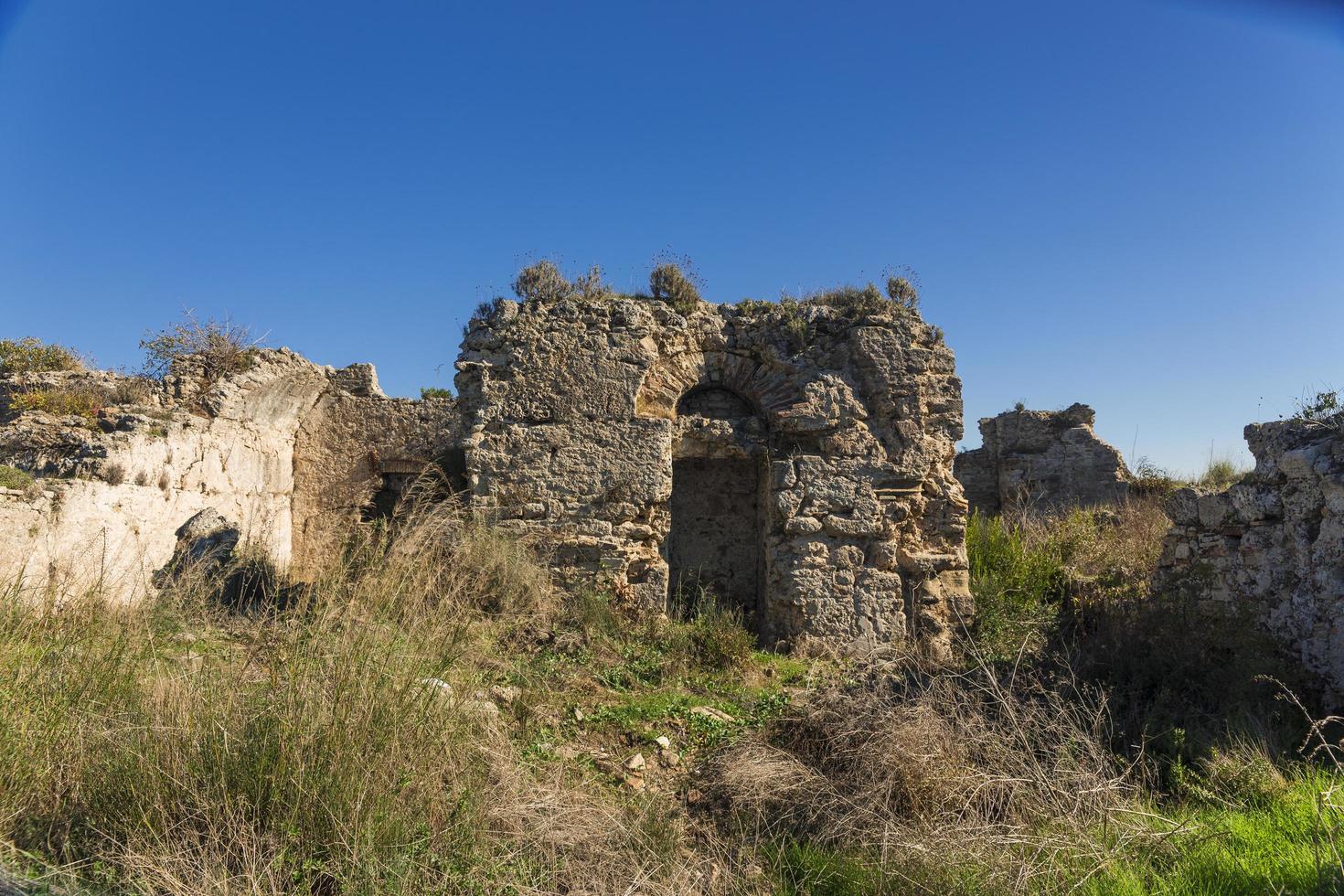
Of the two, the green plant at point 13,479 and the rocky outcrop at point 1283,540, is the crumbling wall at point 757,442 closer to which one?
the rocky outcrop at point 1283,540

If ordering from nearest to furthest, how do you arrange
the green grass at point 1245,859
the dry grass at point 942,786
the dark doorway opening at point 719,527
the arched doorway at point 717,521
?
the green grass at point 1245,859 < the dry grass at point 942,786 < the arched doorway at point 717,521 < the dark doorway opening at point 719,527

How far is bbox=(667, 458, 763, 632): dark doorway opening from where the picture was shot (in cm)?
858

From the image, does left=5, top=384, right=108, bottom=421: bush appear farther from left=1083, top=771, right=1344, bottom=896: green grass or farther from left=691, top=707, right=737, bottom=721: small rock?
left=1083, top=771, right=1344, bottom=896: green grass

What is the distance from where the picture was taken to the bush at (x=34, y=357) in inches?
452

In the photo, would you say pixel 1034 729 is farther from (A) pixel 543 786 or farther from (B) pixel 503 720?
(B) pixel 503 720

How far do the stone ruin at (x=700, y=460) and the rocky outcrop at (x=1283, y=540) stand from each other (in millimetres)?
2052

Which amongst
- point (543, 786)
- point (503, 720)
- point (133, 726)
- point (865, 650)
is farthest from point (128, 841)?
point (865, 650)

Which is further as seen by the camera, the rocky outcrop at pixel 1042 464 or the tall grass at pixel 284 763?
the rocky outcrop at pixel 1042 464

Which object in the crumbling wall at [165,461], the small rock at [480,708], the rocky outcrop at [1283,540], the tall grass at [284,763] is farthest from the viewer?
the crumbling wall at [165,461]

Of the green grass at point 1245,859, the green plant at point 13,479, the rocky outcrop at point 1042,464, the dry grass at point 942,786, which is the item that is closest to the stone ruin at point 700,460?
the green plant at point 13,479

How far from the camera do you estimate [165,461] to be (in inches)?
325

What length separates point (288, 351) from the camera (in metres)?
10.5

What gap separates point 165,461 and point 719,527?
5.76 meters

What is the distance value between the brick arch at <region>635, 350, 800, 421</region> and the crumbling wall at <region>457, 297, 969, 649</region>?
0.02 m
